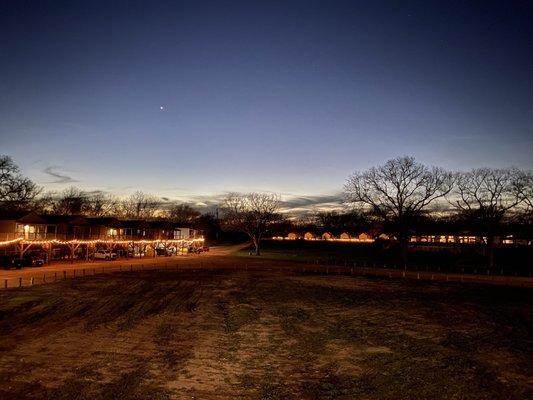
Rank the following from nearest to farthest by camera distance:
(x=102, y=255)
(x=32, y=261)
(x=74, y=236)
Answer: (x=32, y=261)
(x=74, y=236)
(x=102, y=255)

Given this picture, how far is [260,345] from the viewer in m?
16.0

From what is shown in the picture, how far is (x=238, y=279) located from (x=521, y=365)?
90.9 ft

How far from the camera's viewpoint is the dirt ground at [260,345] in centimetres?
1163

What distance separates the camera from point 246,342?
16469 mm

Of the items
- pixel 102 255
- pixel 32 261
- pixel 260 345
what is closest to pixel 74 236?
pixel 102 255

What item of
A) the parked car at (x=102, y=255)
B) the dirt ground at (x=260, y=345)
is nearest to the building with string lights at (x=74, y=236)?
the parked car at (x=102, y=255)

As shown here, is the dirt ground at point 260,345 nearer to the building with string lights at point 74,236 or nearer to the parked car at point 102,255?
the building with string lights at point 74,236

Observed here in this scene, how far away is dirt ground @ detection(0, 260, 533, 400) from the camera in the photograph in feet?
38.2

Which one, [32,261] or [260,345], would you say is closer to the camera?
[260,345]

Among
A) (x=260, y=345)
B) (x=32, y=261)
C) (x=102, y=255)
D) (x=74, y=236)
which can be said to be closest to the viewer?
(x=260, y=345)

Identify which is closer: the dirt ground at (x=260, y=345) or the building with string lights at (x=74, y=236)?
the dirt ground at (x=260, y=345)

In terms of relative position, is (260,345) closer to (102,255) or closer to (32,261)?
(32,261)

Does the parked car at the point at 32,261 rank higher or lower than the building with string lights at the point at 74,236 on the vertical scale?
lower

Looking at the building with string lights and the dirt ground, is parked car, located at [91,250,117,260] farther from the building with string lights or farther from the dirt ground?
the dirt ground
